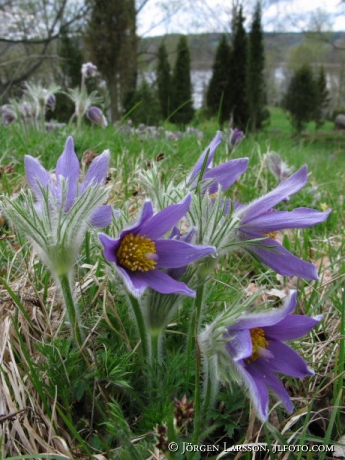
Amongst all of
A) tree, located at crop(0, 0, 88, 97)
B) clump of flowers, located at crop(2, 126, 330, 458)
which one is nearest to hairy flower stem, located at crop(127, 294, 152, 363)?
clump of flowers, located at crop(2, 126, 330, 458)

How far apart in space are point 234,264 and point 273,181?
123 cm

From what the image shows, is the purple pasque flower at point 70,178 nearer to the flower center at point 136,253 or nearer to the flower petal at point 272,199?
the flower center at point 136,253

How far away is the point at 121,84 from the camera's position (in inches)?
739

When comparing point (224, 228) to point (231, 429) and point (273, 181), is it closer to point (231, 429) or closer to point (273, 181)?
point (231, 429)

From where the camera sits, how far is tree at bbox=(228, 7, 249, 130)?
19.0 meters

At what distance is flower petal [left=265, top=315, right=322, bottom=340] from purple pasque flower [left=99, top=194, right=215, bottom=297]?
226 millimetres

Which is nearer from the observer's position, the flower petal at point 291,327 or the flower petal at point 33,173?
the flower petal at point 291,327

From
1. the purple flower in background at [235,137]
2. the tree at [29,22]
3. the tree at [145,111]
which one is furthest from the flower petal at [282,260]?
the tree at [29,22]

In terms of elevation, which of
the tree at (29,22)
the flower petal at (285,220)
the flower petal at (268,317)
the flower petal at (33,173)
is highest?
the tree at (29,22)

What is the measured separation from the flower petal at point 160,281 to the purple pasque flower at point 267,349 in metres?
0.13

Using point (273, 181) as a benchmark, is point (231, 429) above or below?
below

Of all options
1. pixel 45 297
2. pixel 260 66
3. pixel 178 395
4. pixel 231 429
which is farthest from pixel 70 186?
pixel 260 66

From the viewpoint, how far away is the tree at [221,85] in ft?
61.2

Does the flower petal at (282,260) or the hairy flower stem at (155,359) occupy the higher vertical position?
the flower petal at (282,260)
